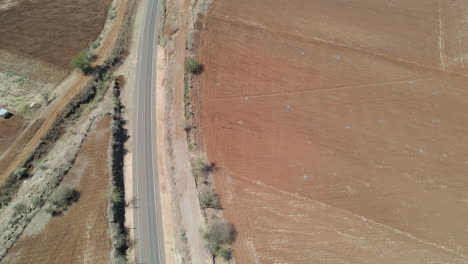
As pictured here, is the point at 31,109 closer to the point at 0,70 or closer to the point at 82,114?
the point at 82,114

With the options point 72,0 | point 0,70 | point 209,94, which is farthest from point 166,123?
point 72,0

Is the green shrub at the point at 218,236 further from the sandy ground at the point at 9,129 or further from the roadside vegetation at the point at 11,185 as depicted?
the sandy ground at the point at 9,129

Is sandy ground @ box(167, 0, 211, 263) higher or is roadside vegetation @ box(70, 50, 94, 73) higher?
roadside vegetation @ box(70, 50, 94, 73)

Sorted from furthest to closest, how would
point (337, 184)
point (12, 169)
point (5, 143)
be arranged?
point (5, 143) < point (12, 169) < point (337, 184)

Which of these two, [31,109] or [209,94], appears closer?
[209,94]

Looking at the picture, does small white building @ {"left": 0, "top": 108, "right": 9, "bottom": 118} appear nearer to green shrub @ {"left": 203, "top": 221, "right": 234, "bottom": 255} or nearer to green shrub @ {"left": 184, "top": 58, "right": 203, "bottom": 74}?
green shrub @ {"left": 184, "top": 58, "right": 203, "bottom": 74}

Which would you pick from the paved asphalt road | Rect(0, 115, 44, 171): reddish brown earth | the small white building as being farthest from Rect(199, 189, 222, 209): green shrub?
the small white building

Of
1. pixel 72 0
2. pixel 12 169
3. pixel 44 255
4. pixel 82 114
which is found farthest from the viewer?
pixel 72 0
